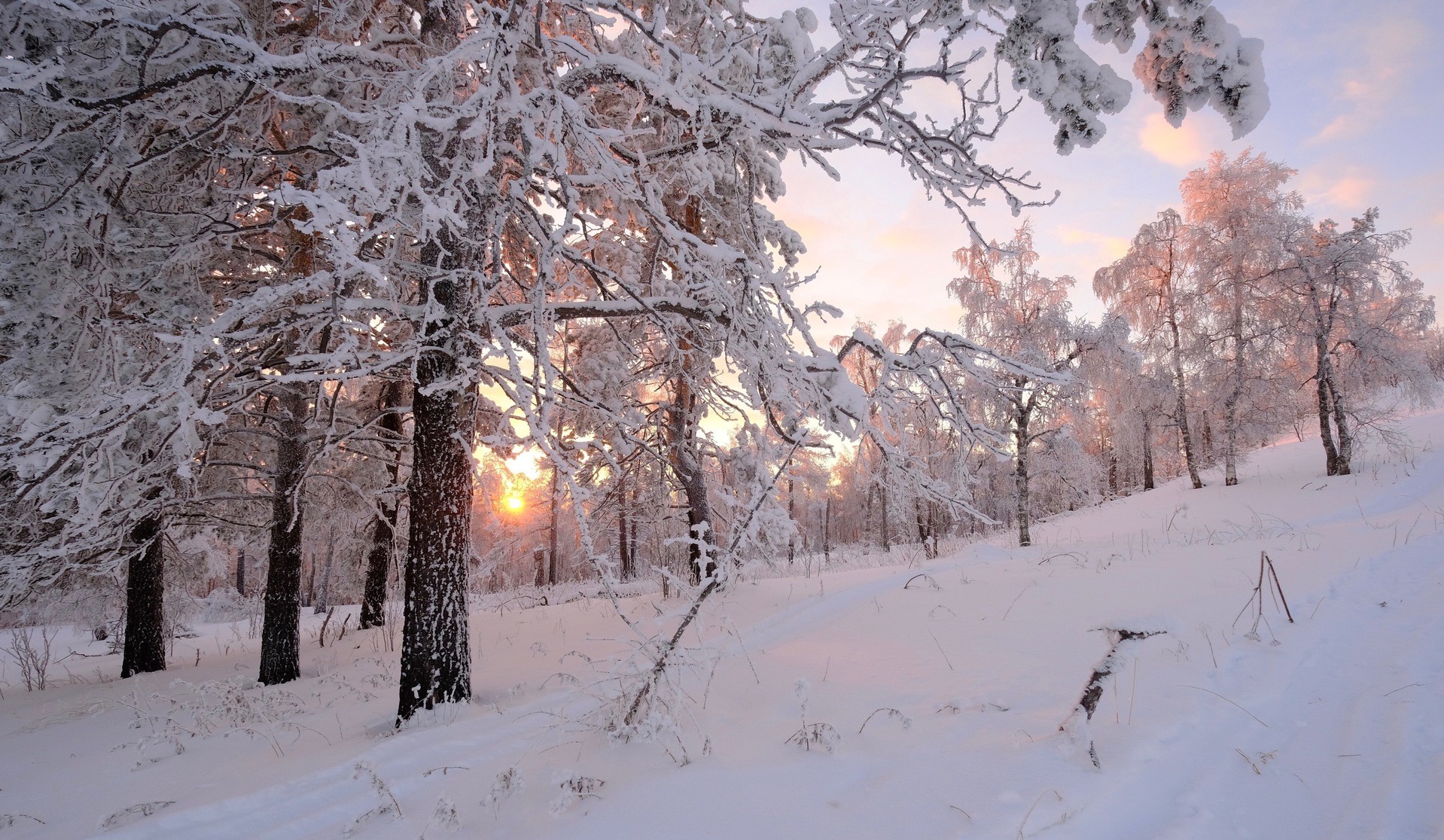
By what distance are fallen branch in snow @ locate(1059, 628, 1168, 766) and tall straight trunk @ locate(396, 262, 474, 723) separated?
414cm

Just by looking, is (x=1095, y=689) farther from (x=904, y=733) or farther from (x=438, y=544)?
(x=438, y=544)

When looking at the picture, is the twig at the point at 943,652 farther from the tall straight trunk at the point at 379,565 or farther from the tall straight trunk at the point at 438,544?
the tall straight trunk at the point at 379,565

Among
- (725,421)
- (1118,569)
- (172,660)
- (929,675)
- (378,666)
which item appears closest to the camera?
(929,675)

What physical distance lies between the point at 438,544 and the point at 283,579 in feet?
14.2

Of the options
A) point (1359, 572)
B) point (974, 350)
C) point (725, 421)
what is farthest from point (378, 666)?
point (1359, 572)

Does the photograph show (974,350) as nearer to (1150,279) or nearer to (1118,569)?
(1118,569)

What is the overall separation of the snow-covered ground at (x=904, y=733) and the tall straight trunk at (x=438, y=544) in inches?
13.8

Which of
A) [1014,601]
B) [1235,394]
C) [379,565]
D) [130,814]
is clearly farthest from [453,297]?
[1235,394]

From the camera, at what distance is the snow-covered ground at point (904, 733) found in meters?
2.42

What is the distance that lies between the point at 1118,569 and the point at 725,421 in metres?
4.95

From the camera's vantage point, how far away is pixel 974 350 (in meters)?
3.96

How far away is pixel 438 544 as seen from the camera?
4.47m

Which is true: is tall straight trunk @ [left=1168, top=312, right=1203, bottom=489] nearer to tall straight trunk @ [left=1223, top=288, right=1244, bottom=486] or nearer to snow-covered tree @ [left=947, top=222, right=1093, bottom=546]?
tall straight trunk @ [left=1223, top=288, right=1244, bottom=486]

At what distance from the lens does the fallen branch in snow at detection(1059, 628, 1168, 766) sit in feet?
8.66
